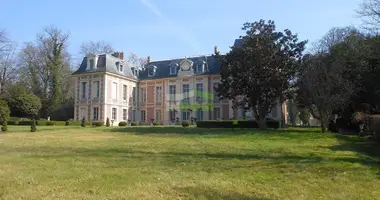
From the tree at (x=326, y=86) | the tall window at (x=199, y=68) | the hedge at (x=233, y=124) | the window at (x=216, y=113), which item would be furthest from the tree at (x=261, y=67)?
the tall window at (x=199, y=68)

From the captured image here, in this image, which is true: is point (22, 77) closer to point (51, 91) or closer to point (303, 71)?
point (51, 91)

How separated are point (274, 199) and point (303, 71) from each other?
1884 centimetres

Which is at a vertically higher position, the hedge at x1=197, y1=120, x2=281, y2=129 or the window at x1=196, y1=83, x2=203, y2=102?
the window at x1=196, y1=83, x2=203, y2=102

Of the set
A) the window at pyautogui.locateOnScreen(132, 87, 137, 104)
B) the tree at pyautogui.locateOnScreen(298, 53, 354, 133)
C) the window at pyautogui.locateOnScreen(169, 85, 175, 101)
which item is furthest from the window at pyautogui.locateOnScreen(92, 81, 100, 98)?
the tree at pyautogui.locateOnScreen(298, 53, 354, 133)

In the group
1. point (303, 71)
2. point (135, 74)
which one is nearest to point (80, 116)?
point (135, 74)

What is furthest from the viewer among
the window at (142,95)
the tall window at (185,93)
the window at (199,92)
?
the window at (142,95)

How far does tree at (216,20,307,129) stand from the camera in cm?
2322

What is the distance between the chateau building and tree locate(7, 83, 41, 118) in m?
4.88

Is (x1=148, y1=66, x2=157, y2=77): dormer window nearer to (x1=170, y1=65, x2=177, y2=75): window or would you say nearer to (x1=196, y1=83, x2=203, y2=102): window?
(x1=170, y1=65, x2=177, y2=75): window

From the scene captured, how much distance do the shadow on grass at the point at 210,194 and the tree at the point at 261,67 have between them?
706 inches

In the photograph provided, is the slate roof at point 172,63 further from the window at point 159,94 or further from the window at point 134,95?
the window at point 134,95

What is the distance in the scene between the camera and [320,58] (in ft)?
78.5

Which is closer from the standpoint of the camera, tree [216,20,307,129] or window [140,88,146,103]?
tree [216,20,307,129]

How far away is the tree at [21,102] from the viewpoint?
3850 cm
